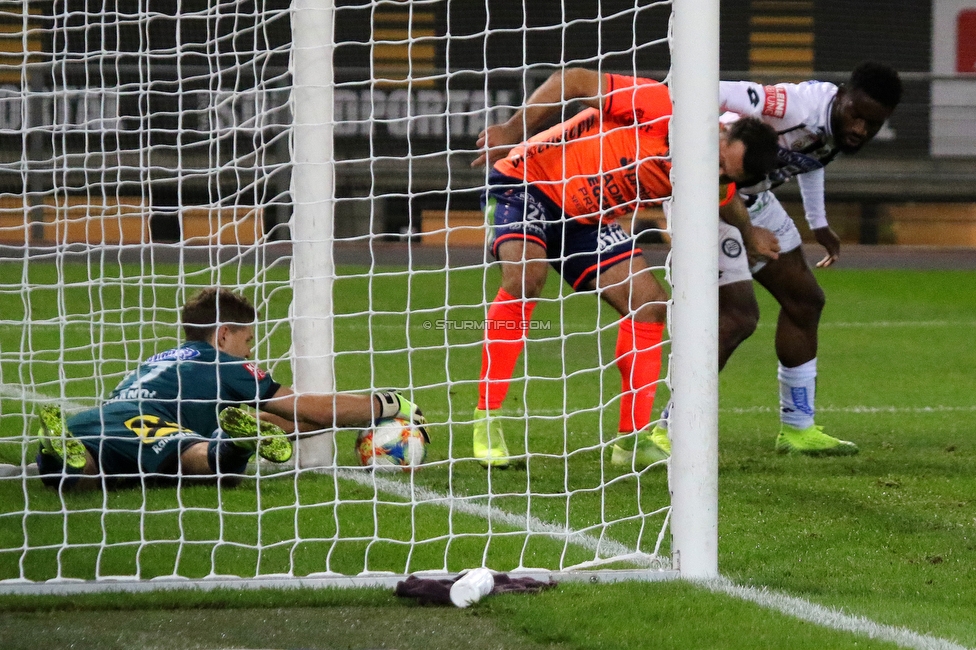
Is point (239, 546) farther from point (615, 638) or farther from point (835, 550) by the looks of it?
point (835, 550)

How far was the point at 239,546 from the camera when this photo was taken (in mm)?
3074

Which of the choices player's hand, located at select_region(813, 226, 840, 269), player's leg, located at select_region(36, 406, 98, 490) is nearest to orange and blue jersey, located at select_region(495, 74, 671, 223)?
player's hand, located at select_region(813, 226, 840, 269)

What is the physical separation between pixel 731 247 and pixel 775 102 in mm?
583

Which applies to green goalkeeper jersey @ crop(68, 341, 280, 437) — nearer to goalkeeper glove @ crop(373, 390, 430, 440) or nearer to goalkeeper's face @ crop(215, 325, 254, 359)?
goalkeeper's face @ crop(215, 325, 254, 359)

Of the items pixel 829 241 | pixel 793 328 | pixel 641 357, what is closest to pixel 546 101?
pixel 641 357

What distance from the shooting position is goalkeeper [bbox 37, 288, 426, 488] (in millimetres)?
3590

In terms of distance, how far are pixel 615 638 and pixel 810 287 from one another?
107 inches

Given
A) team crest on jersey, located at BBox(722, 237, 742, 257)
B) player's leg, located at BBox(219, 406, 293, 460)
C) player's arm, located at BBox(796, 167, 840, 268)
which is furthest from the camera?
player's arm, located at BBox(796, 167, 840, 268)

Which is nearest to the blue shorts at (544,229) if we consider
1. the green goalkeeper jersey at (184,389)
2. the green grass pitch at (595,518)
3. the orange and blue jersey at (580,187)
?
the orange and blue jersey at (580,187)

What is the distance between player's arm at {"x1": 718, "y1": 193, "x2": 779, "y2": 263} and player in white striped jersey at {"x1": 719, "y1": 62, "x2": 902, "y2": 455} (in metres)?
0.38

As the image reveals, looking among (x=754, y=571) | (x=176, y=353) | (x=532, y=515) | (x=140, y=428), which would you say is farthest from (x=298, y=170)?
(x=754, y=571)

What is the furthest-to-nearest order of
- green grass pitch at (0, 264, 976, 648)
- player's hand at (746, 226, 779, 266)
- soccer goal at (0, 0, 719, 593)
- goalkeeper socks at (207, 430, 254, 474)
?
player's hand at (746, 226, 779, 266)
goalkeeper socks at (207, 430, 254, 474)
soccer goal at (0, 0, 719, 593)
green grass pitch at (0, 264, 976, 648)

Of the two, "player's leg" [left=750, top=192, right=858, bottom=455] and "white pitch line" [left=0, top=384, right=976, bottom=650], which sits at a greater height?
"player's leg" [left=750, top=192, right=858, bottom=455]

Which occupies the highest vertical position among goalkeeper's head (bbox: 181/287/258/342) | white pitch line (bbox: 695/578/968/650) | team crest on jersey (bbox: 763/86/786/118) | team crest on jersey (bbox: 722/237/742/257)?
team crest on jersey (bbox: 763/86/786/118)
